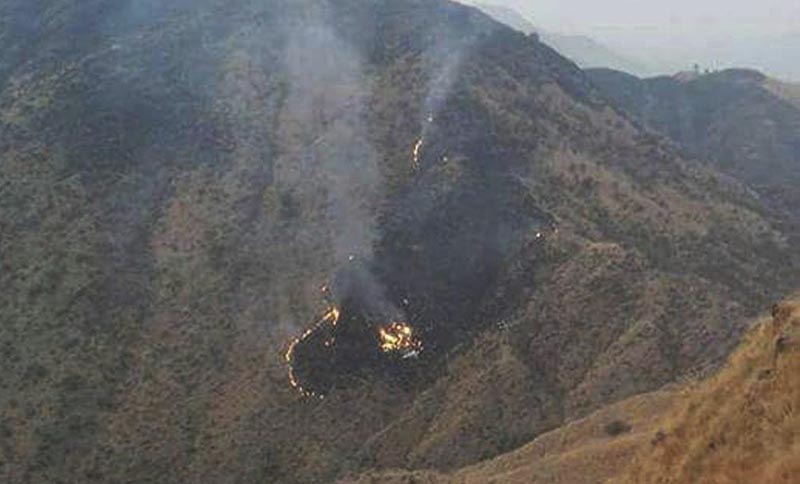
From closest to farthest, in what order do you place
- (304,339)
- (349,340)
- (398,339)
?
(349,340)
(304,339)
(398,339)

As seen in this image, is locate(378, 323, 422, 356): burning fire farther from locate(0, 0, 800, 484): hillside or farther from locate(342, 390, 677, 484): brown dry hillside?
locate(342, 390, 677, 484): brown dry hillside

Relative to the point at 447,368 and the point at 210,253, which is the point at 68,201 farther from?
the point at 447,368

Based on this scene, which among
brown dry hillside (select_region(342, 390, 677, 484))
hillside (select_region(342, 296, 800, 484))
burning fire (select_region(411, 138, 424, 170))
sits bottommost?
burning fire (select_region(411, 138, 424, 170))

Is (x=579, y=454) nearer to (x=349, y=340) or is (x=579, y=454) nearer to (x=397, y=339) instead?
(x=397, y=339)

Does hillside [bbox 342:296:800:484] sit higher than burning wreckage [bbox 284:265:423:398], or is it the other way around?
hillside [bbox 342:296:800:484]

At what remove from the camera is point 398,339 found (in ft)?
341

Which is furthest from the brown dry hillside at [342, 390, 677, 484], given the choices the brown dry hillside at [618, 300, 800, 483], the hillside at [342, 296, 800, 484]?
the brown dry hillside at [618, 300, 800, 483]

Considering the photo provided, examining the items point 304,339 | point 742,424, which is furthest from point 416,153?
point 742,424

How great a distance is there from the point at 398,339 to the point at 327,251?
47.6ft

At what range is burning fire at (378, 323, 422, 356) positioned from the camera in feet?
337

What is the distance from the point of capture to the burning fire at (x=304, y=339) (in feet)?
322

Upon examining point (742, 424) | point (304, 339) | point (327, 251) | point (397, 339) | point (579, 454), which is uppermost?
point (742, 424)

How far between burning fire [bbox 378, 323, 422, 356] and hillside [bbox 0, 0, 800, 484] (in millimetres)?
285

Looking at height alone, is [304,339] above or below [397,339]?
below
